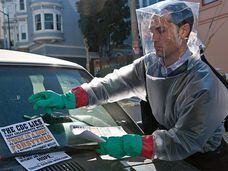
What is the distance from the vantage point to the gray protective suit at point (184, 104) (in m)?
2.07

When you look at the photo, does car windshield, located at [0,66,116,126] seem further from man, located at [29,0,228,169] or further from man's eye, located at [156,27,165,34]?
man's eye, located at [156,27,165,34]

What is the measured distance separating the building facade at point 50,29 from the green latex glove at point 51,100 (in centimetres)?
3399

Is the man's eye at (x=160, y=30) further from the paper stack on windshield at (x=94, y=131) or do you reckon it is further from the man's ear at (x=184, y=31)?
the paper stack on windshield at (x=94, y=131)

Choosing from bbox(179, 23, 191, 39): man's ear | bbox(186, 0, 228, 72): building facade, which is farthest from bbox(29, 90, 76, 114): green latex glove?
bbox(186, 0, 228, 72): building facade

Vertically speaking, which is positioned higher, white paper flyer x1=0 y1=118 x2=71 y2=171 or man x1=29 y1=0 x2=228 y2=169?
man x1=29 y1=0 x2=228 y2=169

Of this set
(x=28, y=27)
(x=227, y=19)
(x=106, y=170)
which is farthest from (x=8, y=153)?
(x=28, y=27)

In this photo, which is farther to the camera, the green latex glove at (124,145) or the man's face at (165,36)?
the man's face at (165,36)

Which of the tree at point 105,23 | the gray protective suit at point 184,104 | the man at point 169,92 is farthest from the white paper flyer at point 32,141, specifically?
the tree at point 105,23

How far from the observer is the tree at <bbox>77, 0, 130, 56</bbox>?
111ft

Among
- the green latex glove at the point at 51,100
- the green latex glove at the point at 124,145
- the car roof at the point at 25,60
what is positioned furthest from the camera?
the car roof at the point at 25,60

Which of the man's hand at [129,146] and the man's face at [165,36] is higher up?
the man's face at [165,36]

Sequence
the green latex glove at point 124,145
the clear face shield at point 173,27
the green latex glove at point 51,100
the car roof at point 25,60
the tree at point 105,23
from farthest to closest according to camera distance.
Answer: the tree at point 105,23
the car roof at point 25,60
the green latex glove at point 51,100
the clear face shield at point 173,27
the green latex glove at point 124,145

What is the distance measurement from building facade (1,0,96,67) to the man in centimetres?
3385

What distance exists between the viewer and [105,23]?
34.0 meters
